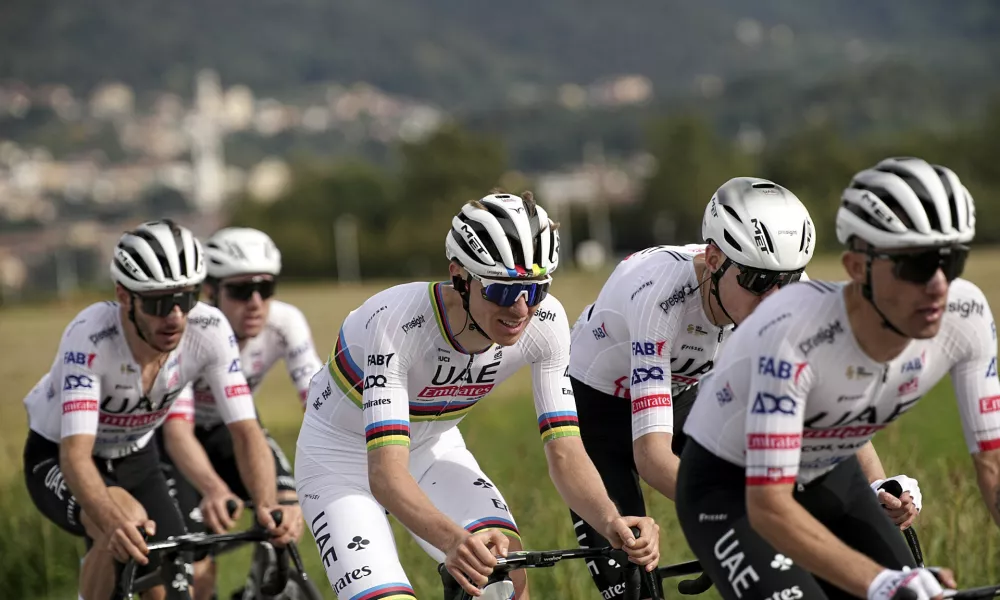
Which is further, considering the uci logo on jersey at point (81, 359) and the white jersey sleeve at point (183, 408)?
Answer: the white jersey sleeve at point (183, 408)

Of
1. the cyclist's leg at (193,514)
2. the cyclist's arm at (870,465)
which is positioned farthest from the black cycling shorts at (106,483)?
the cyclist's arm at (870,465)

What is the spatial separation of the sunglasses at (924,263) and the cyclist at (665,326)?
4.28 feet

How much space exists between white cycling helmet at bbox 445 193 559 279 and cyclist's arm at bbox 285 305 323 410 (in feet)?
12.8

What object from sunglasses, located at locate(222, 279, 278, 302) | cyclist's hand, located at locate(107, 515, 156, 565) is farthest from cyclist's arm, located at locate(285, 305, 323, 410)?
cyclist's hand, located at locate(107, 515, 156, 565)

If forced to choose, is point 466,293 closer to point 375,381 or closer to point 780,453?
point 375,381

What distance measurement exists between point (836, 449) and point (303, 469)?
252 cm

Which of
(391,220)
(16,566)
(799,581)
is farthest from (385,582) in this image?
(391,220)

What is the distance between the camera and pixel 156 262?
7.22m

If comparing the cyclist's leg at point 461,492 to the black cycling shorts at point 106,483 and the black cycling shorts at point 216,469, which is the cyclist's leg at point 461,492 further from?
the black cycling shorts at point 216,469

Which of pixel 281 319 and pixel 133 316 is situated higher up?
pixel 133 316

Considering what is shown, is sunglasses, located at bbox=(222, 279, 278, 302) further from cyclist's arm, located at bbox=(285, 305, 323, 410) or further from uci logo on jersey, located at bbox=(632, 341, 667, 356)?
uci logo on jersey, located at bbox=(632, 341, 667, 356)

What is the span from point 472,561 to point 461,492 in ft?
3.61

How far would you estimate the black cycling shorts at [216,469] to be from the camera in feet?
28.3

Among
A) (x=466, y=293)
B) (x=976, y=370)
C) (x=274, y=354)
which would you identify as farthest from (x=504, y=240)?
(x=274, y=354)
